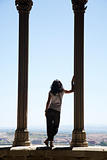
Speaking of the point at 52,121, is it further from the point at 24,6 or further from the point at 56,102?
the point at 24,6

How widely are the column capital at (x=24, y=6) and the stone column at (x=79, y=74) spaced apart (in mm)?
1843

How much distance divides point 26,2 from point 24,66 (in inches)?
105

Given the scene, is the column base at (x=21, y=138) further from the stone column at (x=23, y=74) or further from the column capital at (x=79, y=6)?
the column capital at (x=79, y=6)

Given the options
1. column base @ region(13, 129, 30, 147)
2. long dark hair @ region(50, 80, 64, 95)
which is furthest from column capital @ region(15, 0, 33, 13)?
column base @ region(13, 129, 30, 147)

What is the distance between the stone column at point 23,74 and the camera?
56.1 feet

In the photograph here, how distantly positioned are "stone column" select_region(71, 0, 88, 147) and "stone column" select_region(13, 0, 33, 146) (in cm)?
199

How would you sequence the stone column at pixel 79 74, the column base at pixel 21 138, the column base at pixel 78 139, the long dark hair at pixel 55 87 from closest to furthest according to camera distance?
the long dark hair at pixel 55 87, the column base at pixel 78 139, the stone column at pixel 79 74, the column base at pixel 21 138

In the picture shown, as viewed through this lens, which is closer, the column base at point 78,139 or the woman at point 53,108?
the woman at point 53,108

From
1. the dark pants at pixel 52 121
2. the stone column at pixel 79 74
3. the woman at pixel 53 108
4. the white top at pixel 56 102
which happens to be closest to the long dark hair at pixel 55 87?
the woman at pixel 53 108

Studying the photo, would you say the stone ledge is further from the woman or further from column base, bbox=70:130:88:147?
column base, bbox=70:130:88:147

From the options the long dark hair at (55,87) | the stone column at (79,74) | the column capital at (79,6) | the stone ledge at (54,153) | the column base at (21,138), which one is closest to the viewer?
the stone ledge at (54,153)

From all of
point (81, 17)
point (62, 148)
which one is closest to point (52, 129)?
point (62, 148)

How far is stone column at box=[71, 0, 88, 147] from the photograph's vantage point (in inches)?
656

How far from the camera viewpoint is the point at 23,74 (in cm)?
1742
